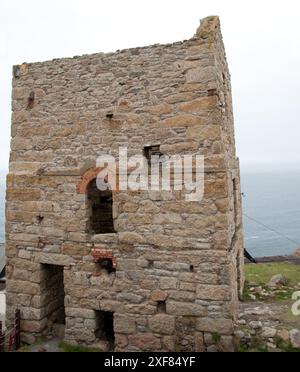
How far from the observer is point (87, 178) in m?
7.26

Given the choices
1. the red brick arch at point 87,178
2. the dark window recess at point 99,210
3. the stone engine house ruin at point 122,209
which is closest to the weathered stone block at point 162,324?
the stone engine house ruin at point 122,209

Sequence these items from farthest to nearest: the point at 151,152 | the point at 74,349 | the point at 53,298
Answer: the point at 53,298
the point at 74,349
the point at 151,152

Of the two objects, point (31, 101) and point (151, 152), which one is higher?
point (31, 101)

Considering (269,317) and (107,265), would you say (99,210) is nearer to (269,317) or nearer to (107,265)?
(107,265)

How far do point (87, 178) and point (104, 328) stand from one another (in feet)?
10.7

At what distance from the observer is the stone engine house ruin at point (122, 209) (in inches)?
251

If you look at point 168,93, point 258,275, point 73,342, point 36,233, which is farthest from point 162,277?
point 258,275

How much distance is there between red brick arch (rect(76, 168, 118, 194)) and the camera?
23.7 feet

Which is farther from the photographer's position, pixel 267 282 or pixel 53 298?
pixel 267 282

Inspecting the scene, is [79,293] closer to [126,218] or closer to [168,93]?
[126,218]

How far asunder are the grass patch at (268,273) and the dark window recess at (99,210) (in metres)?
4.67

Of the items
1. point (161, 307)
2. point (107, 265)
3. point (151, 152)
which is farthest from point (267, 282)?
point (151, 152)

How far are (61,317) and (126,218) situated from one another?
324 cm

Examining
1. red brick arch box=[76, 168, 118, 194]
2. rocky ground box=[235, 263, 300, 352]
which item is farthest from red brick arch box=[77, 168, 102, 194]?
rocky ground box=[235, 263, 300, 352]
